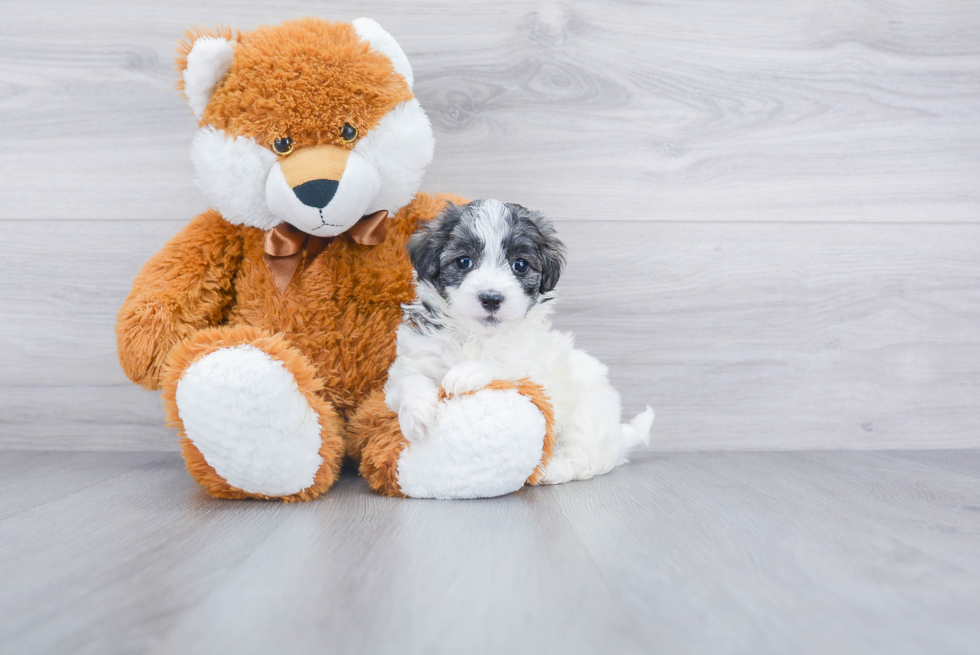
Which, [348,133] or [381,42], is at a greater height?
[381,42]

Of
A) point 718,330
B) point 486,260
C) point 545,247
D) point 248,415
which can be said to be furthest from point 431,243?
point 718,330

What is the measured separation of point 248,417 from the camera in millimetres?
1005

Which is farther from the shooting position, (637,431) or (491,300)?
(637,431)

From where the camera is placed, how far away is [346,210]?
3.77 feet

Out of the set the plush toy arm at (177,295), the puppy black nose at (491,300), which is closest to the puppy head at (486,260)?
the puppy black nose at (491,300)

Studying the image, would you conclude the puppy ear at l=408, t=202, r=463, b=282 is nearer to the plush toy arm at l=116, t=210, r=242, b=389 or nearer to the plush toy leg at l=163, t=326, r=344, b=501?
the plush toy leg at l=163, t=326, r=344, b=501

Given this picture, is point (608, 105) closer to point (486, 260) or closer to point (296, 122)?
point (486, 260)

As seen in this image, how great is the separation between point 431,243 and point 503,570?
0.59m

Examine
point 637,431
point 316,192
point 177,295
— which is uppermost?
point 316,192

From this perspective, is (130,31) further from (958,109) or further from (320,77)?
(958,109)

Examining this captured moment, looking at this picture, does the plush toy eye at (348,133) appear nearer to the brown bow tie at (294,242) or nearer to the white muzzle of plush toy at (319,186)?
the white muzzle of plush toy at (319,186)

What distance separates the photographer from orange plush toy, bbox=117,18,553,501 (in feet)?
3.41

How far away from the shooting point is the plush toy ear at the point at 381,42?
3.95ft

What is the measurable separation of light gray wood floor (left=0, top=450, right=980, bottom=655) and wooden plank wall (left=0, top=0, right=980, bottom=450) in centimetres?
39
